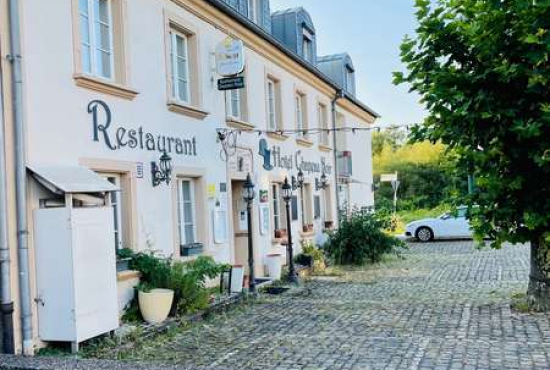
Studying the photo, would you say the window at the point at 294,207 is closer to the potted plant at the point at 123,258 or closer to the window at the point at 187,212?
the window at the point at 187,212

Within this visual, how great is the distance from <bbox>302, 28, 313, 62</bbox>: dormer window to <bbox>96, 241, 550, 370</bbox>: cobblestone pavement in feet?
28.6

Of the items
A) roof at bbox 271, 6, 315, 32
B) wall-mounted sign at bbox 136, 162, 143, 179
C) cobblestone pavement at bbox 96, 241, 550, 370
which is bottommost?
cobblestone pavement at bbox 96, 241, 550, 370

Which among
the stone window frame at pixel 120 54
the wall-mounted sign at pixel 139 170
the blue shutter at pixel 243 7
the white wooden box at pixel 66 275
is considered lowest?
the white wooden box at pixel 66 275

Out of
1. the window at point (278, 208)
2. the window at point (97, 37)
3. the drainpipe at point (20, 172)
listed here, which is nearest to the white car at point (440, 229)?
the window at point (278, 208)

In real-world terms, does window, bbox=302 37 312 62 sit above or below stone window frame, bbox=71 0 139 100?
above

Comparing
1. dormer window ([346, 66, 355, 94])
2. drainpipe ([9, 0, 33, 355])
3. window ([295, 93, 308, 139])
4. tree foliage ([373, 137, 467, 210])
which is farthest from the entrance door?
tree foliage ([373, 137, 467, 210])

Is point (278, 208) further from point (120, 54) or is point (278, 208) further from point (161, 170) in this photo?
point (120, 54)

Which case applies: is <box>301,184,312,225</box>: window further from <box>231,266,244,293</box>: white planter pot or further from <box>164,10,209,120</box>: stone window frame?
<box>164,10,209,120</box>: stone window frame

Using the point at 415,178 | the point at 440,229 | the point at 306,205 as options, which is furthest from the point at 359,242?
the point at 415,178

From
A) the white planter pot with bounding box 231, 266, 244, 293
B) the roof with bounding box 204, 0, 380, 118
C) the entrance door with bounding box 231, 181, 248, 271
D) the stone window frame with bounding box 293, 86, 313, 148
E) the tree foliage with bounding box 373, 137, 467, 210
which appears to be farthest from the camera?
the tree foliage with bounding box 373, 137, 467, 210

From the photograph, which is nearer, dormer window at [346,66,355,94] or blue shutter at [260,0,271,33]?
blue shutter at [260,0,271,33]

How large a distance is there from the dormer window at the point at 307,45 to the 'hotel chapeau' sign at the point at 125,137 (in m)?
9.15

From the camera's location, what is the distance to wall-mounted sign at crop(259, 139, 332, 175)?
13.3 meters

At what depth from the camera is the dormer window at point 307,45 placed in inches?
706
